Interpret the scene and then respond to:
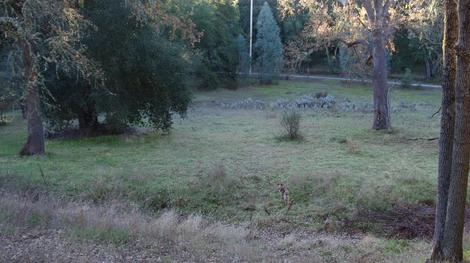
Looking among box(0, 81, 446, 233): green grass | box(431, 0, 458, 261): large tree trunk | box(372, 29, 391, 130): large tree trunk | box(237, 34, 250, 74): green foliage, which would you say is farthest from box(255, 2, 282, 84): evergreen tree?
box(431, 0, 458, 261): large tree trunk

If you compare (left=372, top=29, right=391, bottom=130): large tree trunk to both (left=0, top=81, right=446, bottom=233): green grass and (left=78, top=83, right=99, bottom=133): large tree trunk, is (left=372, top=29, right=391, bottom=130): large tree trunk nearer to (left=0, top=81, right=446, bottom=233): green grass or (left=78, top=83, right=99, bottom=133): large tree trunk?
(left=0, top=81, right=446, bottom=233): green grass

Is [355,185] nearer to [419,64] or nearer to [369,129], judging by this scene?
[369,129]

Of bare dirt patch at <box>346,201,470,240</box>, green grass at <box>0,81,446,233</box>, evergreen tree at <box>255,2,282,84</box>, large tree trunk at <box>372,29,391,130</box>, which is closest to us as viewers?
bare dirt patch at <box>346,201,470,240</box>

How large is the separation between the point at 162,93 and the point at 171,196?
32.6 ft

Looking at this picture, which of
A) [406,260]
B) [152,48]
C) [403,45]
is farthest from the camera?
[403,45]

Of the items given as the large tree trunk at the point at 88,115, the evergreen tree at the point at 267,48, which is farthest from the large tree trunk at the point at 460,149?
the evergreen tree at the point at 267,48

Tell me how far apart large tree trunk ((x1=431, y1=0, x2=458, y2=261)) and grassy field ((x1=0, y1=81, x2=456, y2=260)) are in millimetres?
5052

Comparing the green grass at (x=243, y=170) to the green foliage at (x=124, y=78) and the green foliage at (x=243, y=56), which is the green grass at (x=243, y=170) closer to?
the green foliage at (x=124, y=78)

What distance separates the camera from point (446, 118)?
6.71 meters

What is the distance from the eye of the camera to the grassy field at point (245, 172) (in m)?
12.8

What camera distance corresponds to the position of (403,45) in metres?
66.8

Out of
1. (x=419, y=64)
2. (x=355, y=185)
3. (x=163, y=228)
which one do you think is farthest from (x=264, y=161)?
(x=419, y=64)

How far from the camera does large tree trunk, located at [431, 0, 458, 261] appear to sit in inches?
255

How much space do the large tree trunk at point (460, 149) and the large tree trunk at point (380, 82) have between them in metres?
18.0
